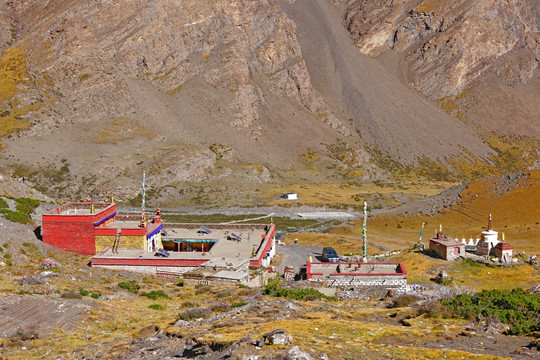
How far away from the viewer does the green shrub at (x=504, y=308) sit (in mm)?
18828

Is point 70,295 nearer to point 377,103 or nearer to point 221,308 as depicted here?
point 221,308

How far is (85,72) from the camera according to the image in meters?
138

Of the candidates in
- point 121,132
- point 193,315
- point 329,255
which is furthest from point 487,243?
point 121,132

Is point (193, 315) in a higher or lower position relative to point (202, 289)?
higher

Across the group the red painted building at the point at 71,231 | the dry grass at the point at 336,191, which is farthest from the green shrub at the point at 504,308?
the dry grass at the point at 336,191

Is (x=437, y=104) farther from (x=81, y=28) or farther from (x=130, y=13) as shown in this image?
(x=81, y=28)

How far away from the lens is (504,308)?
2136 centimetres

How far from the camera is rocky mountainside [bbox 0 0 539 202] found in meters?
117

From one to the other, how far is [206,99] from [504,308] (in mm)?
131944

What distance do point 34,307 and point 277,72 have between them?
151 meters

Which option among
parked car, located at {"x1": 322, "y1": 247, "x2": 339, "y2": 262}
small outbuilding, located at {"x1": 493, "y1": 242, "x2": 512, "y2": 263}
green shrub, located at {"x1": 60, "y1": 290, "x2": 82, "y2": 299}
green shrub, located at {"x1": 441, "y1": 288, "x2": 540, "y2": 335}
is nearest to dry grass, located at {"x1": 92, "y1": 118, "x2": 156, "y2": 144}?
parked car, located at {"x1": 322, "y1": 247, "x2": 339, "y2": 262}

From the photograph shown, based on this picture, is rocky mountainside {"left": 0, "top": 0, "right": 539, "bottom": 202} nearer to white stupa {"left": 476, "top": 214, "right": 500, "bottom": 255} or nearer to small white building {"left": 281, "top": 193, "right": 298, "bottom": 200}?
small white building {"left": 281, "top": 193, "right": 298, "bottom": 200}

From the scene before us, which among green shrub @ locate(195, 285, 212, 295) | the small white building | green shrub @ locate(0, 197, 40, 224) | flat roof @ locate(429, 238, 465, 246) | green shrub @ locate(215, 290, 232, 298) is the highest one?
the small white building

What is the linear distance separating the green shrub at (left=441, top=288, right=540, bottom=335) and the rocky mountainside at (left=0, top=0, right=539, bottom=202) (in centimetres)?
8869
